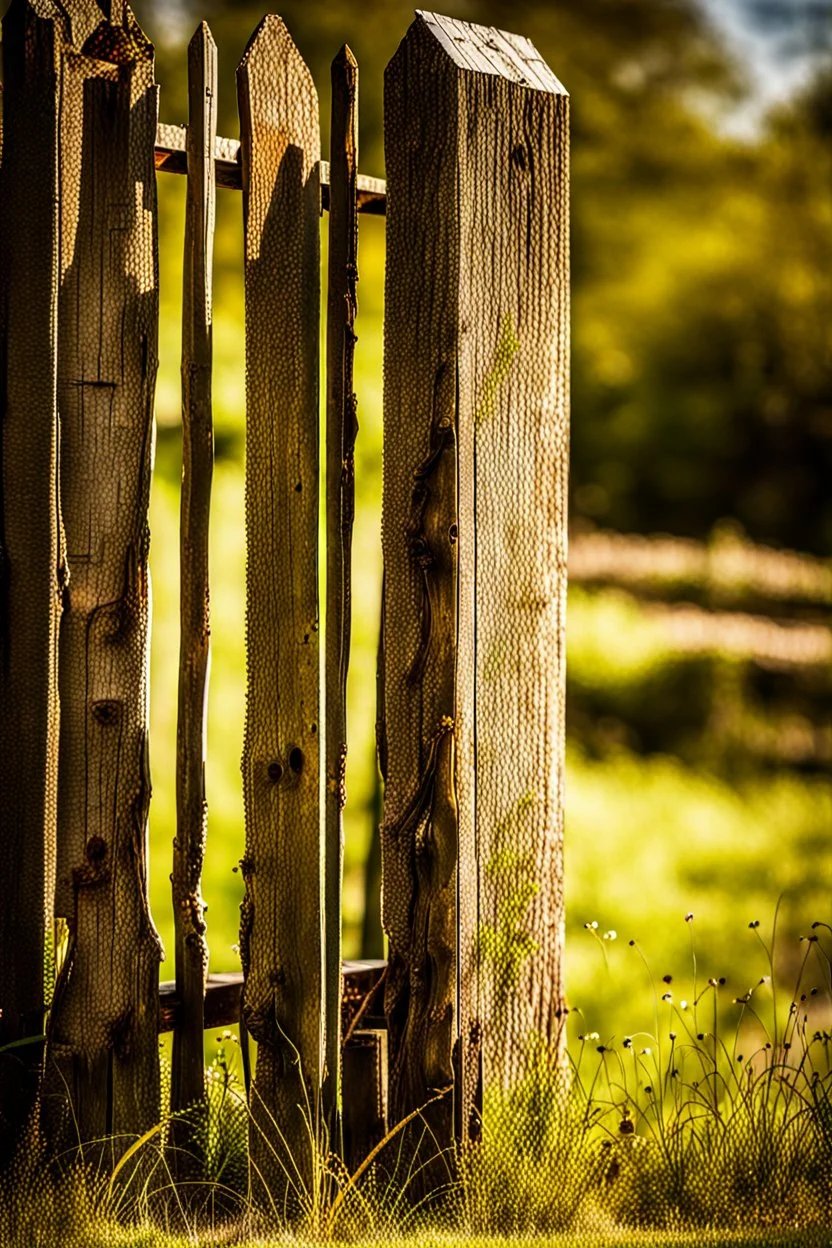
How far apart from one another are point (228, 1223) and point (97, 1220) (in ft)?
0.75

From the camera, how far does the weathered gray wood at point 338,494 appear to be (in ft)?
7.39

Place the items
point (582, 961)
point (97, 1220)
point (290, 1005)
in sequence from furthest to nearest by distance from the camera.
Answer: point (582, 961)
point (290, 1005)
point (97, 1220)

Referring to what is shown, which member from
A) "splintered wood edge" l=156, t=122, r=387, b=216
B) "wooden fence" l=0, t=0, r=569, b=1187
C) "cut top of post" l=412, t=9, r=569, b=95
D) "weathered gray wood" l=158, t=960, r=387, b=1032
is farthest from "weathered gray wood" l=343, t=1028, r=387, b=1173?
"cut top of post" l=412, t=9, r=569, b=95

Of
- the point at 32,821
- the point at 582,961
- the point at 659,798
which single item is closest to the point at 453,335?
the point at 32,821

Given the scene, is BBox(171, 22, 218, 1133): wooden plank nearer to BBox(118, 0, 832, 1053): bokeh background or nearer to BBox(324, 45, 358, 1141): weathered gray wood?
BBox(324, 45, 358, 1141): weathered gray wood

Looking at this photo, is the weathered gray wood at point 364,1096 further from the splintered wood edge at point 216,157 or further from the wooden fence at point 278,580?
the splintered wood edge at point 216,157

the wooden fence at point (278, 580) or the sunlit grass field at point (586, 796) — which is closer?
the wooden fence at point (278, 580)

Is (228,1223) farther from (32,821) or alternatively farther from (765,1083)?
(765,1083)

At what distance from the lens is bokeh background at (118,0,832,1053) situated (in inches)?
210

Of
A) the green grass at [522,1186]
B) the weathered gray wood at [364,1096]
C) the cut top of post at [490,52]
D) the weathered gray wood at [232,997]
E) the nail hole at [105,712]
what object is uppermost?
the cut top of post at [490,52]

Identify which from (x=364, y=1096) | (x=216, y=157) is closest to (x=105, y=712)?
(x=364, y=1096)

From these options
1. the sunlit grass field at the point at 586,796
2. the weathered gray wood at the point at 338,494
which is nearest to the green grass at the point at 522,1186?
the weathered gray wood at the point at 338,494

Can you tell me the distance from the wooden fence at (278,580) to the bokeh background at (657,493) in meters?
1.82

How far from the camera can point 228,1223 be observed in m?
2.19
